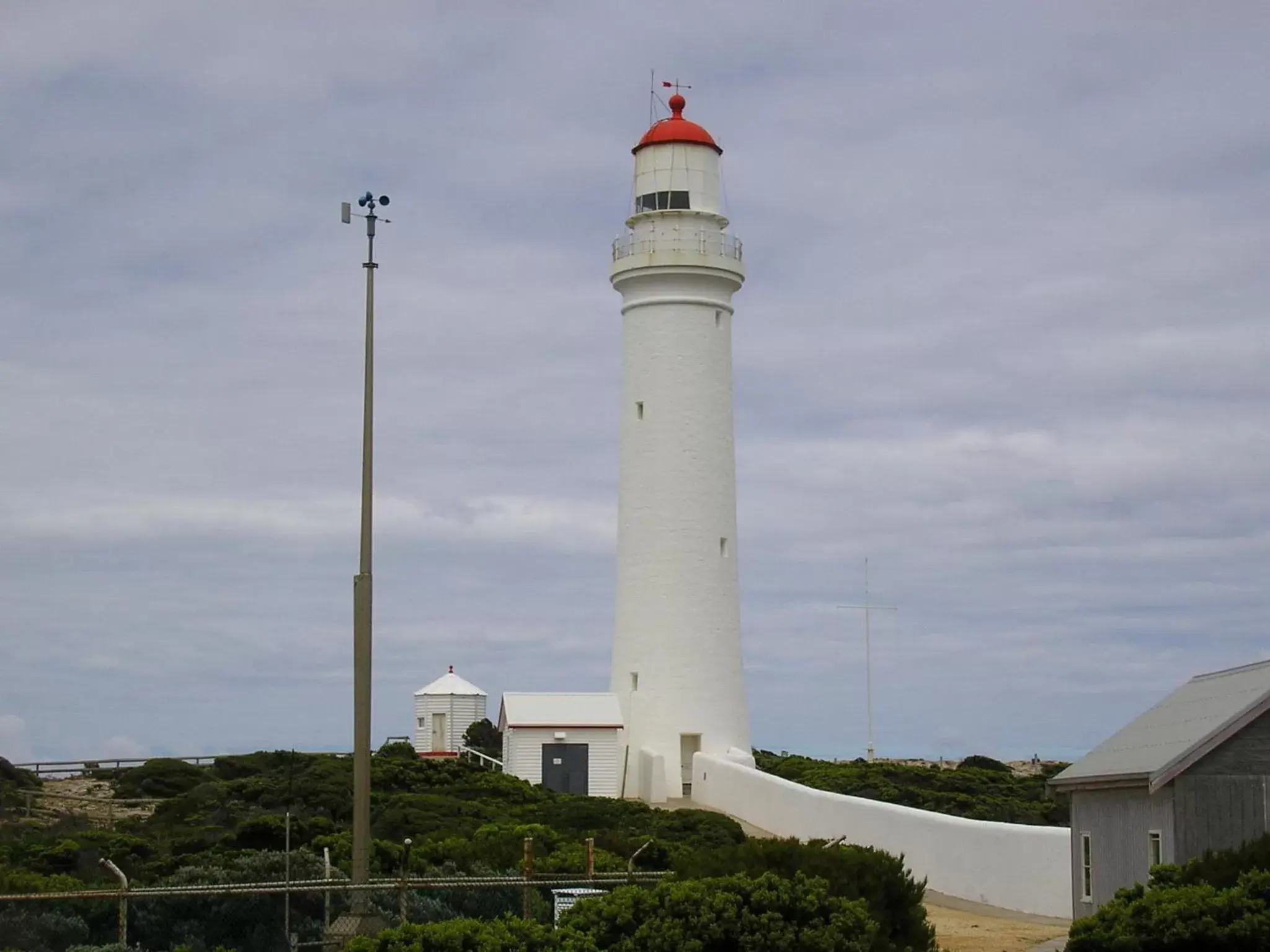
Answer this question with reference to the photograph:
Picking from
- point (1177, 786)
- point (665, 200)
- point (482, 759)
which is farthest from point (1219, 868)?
point (482, 759)

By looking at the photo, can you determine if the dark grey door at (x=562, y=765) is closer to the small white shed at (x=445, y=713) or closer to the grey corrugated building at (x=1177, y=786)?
the small white shed at (x=445, y=713)

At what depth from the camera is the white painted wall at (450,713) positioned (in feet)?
171

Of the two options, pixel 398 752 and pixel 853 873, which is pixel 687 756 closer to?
pixel 398 752

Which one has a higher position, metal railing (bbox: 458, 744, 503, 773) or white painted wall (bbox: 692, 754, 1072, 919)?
metal railing (bbox: 458, 744, 503, 773)

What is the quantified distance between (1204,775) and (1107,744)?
9.62 feet

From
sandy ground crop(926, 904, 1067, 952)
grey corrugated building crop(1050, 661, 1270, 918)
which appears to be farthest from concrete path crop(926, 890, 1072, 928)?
grey corrugated building crop(1050, 661, 1270, 918)

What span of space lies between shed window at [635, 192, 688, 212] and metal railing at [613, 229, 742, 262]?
0.70 m

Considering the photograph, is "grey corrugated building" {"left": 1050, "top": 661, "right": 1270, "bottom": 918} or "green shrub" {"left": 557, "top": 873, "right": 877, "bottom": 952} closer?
"green shrub" {"left": 557, "top": 873, "right": 877, "bottom": 952}

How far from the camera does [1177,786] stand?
17906 mm

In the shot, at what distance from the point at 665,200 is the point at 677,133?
161 cm

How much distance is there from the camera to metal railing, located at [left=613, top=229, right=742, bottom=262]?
4106 cm

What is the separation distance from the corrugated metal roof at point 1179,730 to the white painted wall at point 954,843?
235 centimetres

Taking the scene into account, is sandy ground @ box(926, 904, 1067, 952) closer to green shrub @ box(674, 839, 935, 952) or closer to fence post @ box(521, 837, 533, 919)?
green shrub @ box(674, 839, 935, 952)

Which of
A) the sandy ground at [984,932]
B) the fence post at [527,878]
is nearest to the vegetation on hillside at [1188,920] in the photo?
the sandy ground at [984,932]
